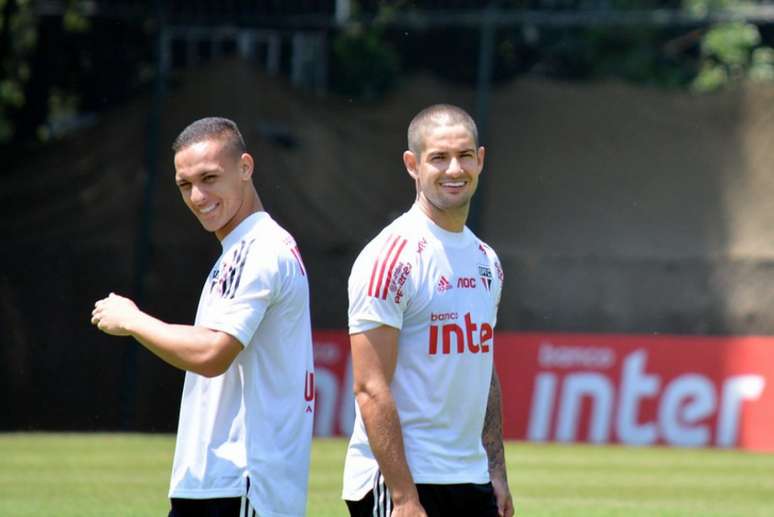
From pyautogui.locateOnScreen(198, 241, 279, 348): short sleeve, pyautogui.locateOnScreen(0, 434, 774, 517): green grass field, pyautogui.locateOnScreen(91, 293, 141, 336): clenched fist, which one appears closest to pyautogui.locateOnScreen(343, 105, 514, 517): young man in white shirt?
pyautogui.locateOnScreen(198, 241, 279, 348): short sleeve

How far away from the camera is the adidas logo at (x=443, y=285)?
5.38m

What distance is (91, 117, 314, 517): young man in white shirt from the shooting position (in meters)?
5.00

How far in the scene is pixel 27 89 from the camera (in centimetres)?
2417

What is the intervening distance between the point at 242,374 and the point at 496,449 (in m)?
1.17

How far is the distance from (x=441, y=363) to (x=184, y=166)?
1069 mm

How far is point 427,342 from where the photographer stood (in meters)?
5.36

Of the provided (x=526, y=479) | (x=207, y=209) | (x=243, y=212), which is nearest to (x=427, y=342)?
(x=243, y=212)

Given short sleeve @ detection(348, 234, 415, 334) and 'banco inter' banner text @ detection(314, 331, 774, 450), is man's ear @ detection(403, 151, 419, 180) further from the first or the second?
'banco inter' banner text @ detection(314, 331, 774, 450)

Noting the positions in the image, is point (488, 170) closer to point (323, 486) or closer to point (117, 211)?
point (117, 211)

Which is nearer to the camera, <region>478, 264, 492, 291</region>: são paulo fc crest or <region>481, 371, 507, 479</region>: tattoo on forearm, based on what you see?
<region>478, 264, 492, 291</region>: são paulo fc crest

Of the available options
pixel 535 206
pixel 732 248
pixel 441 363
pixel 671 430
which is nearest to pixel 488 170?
pixel 535 206

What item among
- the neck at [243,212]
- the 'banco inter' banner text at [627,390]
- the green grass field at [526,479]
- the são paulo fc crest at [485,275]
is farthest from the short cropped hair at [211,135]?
the 'banco inter' banner text at [627,390]

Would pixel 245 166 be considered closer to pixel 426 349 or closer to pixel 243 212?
pixel 243 212

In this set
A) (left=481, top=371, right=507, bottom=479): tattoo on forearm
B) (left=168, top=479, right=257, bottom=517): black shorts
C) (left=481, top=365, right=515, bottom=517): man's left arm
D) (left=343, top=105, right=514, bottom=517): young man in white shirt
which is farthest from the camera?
(left=481, top=371, right=507, bottom=479): tattoo on forearm
